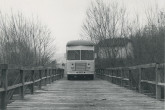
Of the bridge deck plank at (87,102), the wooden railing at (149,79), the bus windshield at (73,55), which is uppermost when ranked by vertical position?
the bus windshield at (73,55)

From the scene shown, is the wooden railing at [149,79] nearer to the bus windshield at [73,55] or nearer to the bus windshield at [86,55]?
the bus windshield at [86,55]

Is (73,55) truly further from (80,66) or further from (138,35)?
(138,35)

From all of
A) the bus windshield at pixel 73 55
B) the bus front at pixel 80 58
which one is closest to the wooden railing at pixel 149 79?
the bus front at pixel 80 58

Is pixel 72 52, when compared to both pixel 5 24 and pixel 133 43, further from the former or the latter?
pixel 133 43

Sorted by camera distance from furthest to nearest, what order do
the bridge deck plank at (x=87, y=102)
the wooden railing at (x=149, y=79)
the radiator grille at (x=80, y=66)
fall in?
the radiator grille at (x=80, y=66) < the wooden railing at (x=149, y=79) < the bridge deck plank at (x=87, y=102)

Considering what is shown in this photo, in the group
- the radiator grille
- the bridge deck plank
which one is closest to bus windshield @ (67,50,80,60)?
the radiator grille

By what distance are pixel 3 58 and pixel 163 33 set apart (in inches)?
270

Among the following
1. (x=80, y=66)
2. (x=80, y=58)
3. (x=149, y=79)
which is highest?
(x=80, y=58)

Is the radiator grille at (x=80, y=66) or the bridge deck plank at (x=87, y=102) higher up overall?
the radiator grille at (x=80, y=66)

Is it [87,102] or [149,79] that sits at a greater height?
[149,79]

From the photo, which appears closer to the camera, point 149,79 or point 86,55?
point 149,79

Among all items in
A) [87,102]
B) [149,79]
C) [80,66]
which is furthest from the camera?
[80,66]

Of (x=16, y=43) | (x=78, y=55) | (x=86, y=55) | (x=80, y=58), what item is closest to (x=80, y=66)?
(x=80, y=58)

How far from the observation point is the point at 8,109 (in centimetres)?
764
